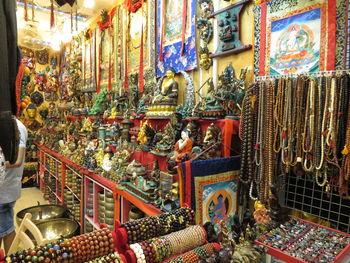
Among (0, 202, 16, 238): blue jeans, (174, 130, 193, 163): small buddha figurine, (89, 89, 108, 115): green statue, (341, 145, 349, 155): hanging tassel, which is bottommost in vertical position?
(0, 202, 16, 238): blue jeans

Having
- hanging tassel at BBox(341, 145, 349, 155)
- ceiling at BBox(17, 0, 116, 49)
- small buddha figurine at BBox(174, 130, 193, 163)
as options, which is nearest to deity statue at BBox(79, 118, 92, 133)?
ceiling at BBox(17, 0, 116, 49)

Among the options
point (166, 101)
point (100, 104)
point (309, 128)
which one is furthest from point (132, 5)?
point (309, 128)

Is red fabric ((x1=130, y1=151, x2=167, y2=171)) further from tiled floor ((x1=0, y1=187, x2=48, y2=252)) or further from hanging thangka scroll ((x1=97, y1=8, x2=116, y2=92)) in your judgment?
tiled floor ((x1=0, y1=187, x2=48, y2=252))

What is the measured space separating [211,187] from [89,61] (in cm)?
452

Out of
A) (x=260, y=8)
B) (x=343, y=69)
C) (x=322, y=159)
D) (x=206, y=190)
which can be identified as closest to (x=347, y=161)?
(x=322, y=159)

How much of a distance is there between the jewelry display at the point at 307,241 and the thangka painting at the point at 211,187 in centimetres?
48

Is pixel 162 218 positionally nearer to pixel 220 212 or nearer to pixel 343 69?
pixel 220 212

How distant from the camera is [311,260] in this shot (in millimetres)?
1216

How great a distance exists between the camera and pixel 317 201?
6.18 feet

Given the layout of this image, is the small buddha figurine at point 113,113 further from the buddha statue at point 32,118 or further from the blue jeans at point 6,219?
the buddha statue at point 32,118

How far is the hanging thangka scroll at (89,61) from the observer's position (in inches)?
205

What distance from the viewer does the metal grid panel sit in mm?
1748

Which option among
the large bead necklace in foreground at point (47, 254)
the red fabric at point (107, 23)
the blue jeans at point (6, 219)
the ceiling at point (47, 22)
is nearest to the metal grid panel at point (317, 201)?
the large bead necklace in foreground at point (47, 254)

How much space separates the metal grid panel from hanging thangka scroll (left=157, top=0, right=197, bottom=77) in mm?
1514
